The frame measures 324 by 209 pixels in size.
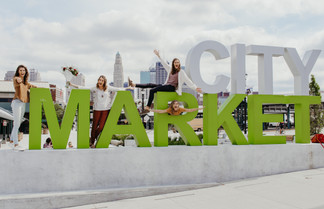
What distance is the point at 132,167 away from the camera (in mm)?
8562

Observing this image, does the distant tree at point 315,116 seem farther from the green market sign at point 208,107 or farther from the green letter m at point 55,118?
the green letter m at point 55,118

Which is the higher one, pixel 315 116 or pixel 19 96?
pixel 19 96

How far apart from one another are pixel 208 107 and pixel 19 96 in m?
5.48

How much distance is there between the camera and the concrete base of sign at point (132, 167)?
7.87 meters

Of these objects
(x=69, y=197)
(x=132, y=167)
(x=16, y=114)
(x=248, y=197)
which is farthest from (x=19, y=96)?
(x=248, y=197)

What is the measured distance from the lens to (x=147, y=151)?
28.6 ft

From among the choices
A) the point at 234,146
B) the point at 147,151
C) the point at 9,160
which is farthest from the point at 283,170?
the point at 9,160

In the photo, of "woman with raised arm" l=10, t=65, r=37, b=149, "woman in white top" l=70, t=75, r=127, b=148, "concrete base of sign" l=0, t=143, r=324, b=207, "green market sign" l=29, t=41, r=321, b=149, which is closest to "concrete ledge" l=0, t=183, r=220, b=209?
"concrete base of sign" l=0, t=143, r=324, b=207

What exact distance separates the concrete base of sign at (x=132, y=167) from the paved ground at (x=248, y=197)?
1.81 ft

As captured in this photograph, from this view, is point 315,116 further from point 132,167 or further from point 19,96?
point 19,96

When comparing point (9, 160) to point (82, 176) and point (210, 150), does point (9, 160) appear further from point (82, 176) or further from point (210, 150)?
point (210, 150)

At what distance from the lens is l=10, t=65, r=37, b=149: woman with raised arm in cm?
808

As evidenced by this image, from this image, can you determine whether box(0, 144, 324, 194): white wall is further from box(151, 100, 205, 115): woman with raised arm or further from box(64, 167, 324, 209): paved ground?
box(151, 100, 205, 115): woman with raised arm

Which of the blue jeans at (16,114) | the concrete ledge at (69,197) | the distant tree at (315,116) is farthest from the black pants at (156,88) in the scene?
the distant tree at (315,116)
